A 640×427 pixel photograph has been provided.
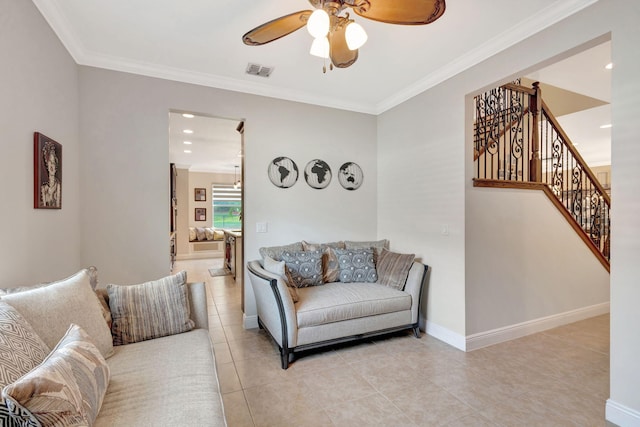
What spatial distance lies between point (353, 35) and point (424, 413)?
7.58 ft

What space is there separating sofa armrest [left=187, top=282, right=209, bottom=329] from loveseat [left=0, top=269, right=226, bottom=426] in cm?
8

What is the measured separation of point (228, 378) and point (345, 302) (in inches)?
43.8

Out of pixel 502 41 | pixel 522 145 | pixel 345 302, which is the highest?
pixel 502 41

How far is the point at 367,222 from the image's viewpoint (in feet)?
13.1

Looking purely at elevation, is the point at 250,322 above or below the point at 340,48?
below

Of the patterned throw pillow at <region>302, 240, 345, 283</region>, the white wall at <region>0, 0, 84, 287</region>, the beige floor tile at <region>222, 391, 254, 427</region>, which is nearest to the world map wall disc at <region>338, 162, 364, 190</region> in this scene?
the patterned throw pillow at <region>302, 240, 345, 283</region>

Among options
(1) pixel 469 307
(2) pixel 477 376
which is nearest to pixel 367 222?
(1) pixel 469 307

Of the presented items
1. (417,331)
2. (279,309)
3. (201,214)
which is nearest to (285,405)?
(279,309)

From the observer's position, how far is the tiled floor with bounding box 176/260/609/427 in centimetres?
191

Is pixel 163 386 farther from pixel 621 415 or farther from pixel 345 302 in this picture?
pixel 621 415

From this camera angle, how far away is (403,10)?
1.53 m

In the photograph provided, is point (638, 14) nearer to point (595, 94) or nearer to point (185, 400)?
point (595, 94)

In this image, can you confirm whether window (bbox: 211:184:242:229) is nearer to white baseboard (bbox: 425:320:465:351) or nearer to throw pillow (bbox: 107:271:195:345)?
white baseboard (bbox: 425:320:465:351)

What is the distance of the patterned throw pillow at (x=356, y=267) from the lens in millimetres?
3229
